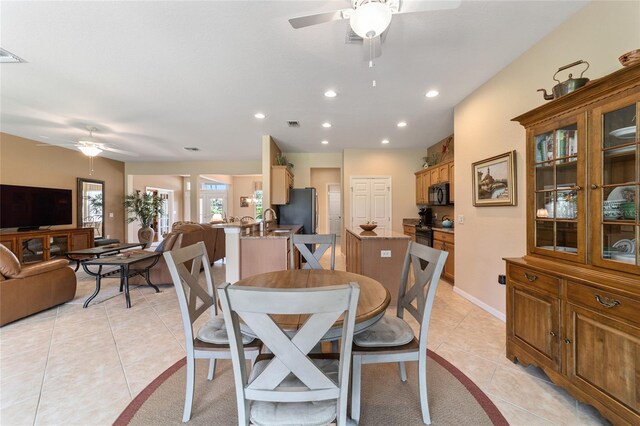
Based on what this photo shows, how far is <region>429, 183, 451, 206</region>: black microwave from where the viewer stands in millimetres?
4598

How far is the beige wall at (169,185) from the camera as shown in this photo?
8.31 m

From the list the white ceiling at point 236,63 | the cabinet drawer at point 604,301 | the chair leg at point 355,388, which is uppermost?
the white ceiling at point 236,63

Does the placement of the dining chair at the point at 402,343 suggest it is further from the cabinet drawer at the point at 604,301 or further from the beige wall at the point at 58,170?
the beige wall at the point at 58,170

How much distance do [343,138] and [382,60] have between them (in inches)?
111

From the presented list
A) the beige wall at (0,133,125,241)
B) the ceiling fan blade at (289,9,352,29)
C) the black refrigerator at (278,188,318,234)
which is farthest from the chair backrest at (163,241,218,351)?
the beige wall at (0,133,125,241)

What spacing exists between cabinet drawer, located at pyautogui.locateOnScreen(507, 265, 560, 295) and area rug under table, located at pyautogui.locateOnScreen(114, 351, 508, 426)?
2.69 ft

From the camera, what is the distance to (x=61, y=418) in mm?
1529

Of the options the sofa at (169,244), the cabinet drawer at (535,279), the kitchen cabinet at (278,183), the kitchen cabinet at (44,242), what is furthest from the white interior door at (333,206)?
the cabinet drawer at (535,279)

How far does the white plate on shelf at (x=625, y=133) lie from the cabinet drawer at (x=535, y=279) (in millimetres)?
884

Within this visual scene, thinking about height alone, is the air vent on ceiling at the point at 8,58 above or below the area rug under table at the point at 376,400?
above

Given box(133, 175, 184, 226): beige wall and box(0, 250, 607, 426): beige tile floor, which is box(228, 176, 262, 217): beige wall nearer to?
box(133, 175, 184, 226): beige wall

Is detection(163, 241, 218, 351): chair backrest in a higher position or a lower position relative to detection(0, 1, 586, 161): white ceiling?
lower

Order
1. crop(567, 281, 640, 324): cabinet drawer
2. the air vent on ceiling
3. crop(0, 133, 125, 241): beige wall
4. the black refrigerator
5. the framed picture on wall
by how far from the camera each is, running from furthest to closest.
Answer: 1. the black refrigerator
2. crop(0, 133, 125, 241): beige wall
3. the framed picture on wall
4. the air vent on ceiling
5. crop(567, 281, 640, 324): cabinet drawer

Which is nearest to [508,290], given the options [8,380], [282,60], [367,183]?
[282,60]
